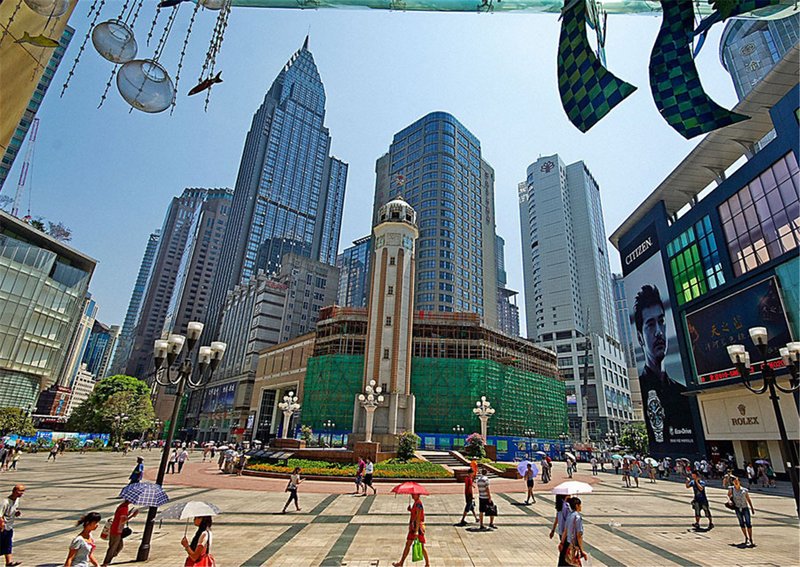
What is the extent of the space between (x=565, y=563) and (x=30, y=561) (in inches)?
411

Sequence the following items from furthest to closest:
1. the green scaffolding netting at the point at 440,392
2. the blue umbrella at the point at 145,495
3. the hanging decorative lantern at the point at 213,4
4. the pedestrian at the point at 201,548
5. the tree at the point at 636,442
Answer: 1. the tree at the point at 636,442
2. the green scaffolding netting at the point at 440,392
3. the blue umbrella at the point at 145,495
4. the hanging decorative lantern at the point at 213,4
5. the pedestrian at the point at 201,548

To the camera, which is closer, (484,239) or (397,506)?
(397,506)

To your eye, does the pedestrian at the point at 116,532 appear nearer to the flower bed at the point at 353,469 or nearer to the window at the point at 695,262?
the flower bed at the point at 353,469

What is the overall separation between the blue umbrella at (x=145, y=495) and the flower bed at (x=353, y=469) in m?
17.5

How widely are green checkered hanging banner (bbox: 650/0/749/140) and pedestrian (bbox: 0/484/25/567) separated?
13.1 m

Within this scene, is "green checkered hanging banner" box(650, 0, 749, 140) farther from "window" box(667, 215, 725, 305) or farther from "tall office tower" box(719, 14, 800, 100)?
"tall office tower" box(719, 14, 800, 100)

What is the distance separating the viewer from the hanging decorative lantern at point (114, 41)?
16.9 ft

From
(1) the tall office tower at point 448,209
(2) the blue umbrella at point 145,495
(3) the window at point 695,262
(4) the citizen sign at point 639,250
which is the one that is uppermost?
(1) the tall office tower at point 448,209

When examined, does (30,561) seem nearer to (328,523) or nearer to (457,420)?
(328,523)

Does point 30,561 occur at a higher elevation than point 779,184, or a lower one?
lower

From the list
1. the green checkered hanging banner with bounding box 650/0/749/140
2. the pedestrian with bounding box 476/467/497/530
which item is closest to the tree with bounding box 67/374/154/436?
the pedestrian with bounding box 476/467/497/530

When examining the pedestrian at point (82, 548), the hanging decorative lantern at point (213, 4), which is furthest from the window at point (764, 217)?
the pedestrian at point (82, 548)

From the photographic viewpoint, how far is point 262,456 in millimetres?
29156

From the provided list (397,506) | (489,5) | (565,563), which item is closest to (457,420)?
(397,506)
